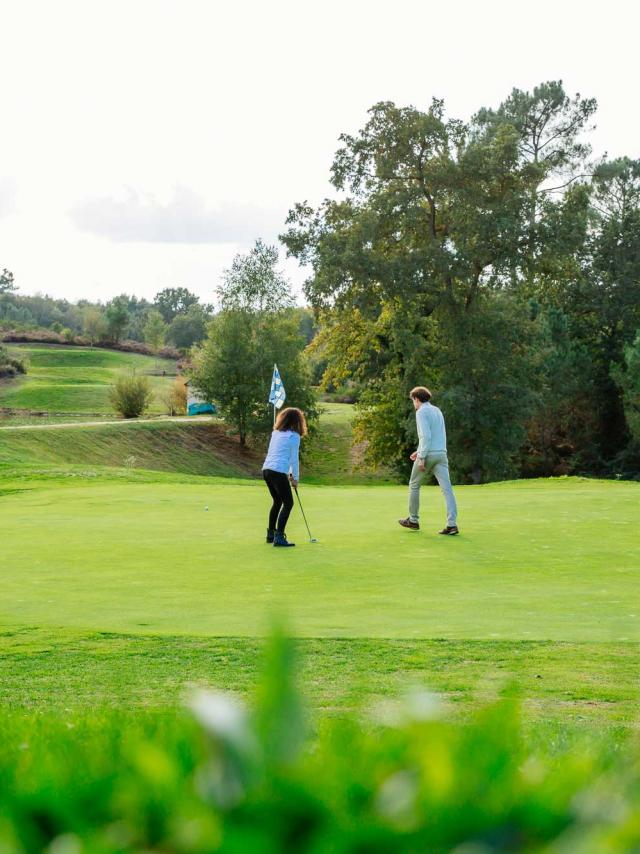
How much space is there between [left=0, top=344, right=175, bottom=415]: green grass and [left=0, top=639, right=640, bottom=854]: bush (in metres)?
70.6

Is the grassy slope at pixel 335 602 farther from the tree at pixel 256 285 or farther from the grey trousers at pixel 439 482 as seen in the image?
the tree at pixel 256 285

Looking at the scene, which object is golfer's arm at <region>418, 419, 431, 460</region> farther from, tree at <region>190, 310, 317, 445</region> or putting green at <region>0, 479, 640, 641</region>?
tree at <region>190, 310, 317, 445</region>

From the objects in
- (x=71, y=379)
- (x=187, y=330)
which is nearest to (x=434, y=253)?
(x=71, y=379)

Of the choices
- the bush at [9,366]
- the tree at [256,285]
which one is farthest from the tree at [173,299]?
the tree at [256,285]

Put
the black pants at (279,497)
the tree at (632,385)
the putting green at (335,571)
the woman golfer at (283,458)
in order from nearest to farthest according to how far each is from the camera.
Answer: the putting green at (335,571)
the black pants at (279,497)
the woman golfer at (283,458)
the tree at (632,385)

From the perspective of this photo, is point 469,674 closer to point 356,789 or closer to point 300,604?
point 300,604

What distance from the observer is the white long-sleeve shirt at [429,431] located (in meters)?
18.1

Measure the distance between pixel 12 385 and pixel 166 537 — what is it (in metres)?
63.4

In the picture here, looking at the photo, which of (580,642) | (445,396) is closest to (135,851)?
(580,642)

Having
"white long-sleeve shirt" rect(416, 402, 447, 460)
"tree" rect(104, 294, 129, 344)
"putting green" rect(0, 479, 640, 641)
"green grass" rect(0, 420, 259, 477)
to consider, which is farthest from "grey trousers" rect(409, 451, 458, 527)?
"tree" rect(104, 294, 129, 344)

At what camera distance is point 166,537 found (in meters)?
16.4

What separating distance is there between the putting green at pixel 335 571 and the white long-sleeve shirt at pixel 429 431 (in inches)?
58.9

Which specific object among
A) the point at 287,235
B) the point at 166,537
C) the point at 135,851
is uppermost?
the point at 287,235

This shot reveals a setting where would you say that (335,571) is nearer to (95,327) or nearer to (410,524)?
(410,524)
